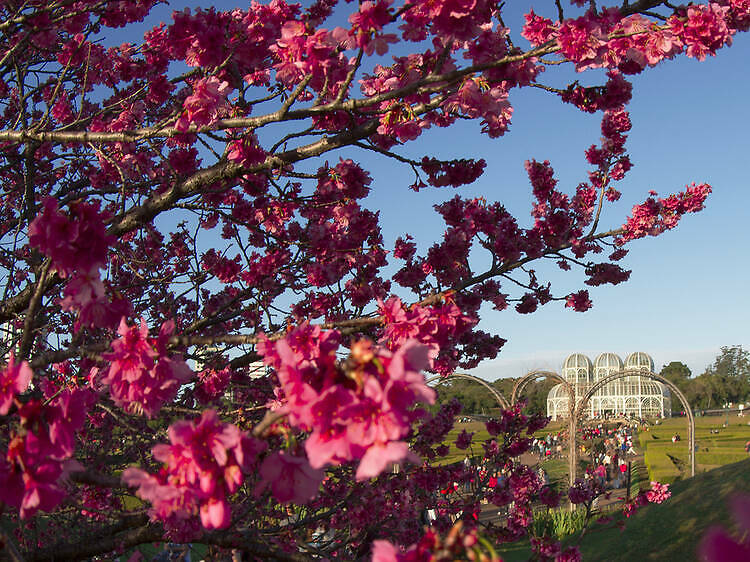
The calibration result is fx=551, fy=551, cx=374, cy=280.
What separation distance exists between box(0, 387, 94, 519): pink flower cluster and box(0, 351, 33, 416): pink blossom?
113mm

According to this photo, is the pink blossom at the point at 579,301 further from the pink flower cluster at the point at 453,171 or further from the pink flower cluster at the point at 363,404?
the pink flower cluster at the point at 363,404

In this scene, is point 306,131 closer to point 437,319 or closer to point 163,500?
point 437,319

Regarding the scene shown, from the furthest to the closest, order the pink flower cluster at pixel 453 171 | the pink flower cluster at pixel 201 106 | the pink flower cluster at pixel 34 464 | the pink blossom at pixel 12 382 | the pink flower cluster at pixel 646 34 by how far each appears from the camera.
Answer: the pink flower cluster at pixel 453 171 < the pink flower cluster at pixel 201 106 < the pink flower cluster at pixel 646 34 < the pink blossom at pixel 12 382 < the pink flower cluster at pixel 34 464

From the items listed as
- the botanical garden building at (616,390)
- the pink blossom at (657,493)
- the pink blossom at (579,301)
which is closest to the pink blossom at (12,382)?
the pink blossom at (579,301)

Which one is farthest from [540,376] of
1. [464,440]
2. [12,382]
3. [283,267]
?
[12,382]

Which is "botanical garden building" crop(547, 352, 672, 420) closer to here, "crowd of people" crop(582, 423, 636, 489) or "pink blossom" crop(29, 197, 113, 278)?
"crowd of people" crop(582, 423, 636, 489)

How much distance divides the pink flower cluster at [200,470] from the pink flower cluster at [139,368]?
0.69 metres

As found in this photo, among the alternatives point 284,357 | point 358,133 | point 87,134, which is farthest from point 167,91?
point 284,357

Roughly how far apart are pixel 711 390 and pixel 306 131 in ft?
272

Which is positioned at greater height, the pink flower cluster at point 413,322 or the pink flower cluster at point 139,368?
the pink flower cluster at point 413,322

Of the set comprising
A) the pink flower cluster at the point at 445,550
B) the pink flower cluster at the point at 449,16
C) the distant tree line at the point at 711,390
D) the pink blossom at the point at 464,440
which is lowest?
the distant tree line at the point at 711,390

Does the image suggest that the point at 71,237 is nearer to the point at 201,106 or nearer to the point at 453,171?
the point at 201,106

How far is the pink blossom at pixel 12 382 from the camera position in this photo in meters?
1.59

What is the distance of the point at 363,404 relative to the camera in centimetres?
117
